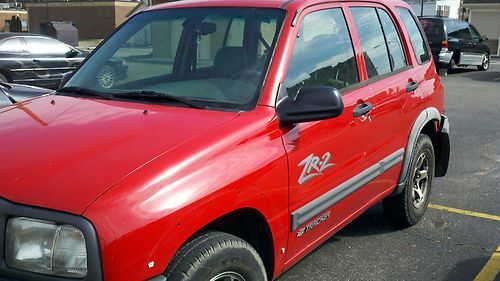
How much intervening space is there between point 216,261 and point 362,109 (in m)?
1.57

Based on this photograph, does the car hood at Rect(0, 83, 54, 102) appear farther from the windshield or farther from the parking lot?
the parking lot

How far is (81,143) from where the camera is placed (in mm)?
2438

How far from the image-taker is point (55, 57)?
44.8 feet

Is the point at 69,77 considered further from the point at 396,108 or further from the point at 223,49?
the point at 396,108

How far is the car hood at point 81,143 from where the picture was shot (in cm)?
211

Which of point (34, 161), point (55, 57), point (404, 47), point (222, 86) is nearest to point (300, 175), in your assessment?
point (222, 86)

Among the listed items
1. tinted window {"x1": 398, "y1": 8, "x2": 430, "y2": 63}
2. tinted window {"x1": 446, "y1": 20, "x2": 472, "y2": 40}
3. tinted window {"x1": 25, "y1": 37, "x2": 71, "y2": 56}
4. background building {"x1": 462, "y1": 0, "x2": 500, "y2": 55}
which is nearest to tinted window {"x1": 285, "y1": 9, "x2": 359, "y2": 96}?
tinted window {"x1": 398, "y1": 8, "x2": 430, "y2": 63}

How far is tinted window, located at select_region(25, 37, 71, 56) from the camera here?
13.3m

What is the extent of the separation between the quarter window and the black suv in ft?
44.8

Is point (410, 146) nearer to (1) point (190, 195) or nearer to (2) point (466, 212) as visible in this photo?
(2) point (466, 212)

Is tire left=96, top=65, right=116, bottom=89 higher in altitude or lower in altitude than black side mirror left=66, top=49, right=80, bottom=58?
higher

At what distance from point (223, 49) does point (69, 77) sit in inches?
44.9

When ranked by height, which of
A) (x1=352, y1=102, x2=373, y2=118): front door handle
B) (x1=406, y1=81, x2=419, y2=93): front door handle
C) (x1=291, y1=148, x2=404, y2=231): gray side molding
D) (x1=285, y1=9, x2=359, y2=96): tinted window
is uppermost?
(x1=285, y1=9, x2=359, y2=96): tinted window

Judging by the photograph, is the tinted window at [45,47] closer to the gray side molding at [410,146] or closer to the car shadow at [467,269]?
the gray side molding at [410,146]
